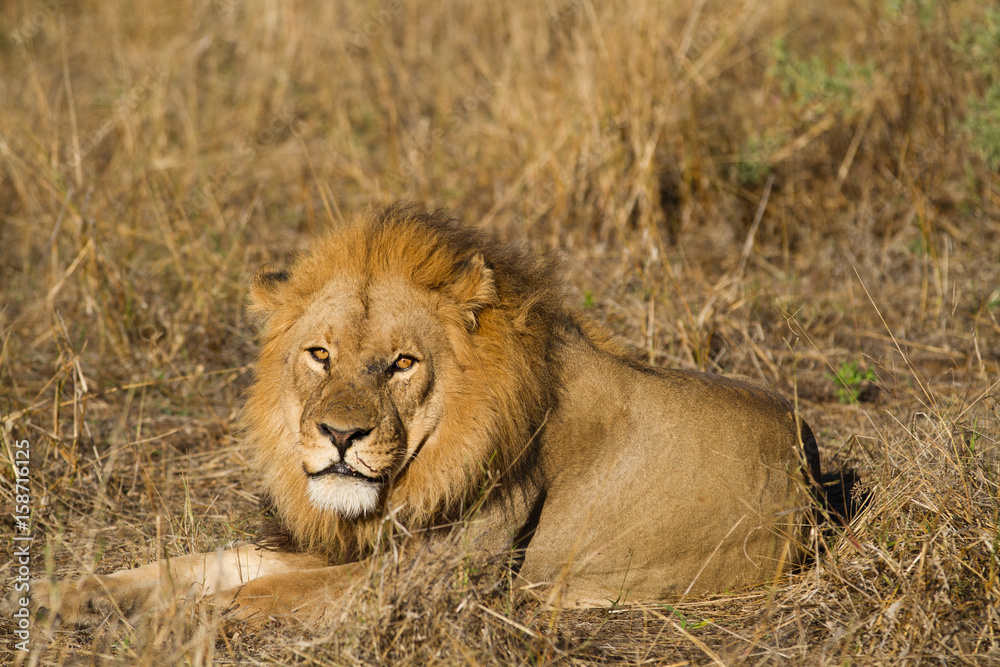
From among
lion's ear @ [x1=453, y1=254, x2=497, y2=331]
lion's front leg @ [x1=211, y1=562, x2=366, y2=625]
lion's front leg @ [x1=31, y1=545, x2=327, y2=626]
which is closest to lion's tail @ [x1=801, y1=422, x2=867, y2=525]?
lion's ear @ [x1=453, y1=254, x2=497, y2=331]

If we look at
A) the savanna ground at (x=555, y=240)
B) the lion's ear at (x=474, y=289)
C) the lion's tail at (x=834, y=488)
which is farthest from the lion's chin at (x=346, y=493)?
the lion's tail at (x=834, y=488)

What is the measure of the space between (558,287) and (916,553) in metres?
1.63

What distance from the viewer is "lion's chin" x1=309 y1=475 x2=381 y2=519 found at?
3.14m

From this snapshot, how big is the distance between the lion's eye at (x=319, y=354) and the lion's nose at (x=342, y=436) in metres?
0.30

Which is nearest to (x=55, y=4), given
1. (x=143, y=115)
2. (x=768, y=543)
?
(x=143, y=115)

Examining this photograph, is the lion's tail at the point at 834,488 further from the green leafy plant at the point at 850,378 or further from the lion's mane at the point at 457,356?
the lion's mane at the point at 457,356

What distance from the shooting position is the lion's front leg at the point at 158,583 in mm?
3215

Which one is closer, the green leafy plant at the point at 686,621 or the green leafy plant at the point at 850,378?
the green leafy plant at the point at 686,621

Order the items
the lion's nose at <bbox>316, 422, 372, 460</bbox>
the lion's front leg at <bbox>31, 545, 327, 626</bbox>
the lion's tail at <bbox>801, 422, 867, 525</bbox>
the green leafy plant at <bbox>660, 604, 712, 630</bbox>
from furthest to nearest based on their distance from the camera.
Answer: the lion's tail at <bbox>801, 422, 867, 525</bbox> < the green leafy plant at <bbox>660, 604, 712, 630</bbox> < the lion's front leg at <bbox>31, 545, 327, 626</bbox> < the lion's nose at <bbox>316, 422, 372, 460</bbox>

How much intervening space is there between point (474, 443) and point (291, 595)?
86cm

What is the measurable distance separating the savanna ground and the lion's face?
0.35 m

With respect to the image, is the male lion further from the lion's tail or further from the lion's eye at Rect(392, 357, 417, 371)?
the lion's tail

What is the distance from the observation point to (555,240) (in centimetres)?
690

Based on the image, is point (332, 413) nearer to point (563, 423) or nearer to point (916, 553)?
point (563, 423)
